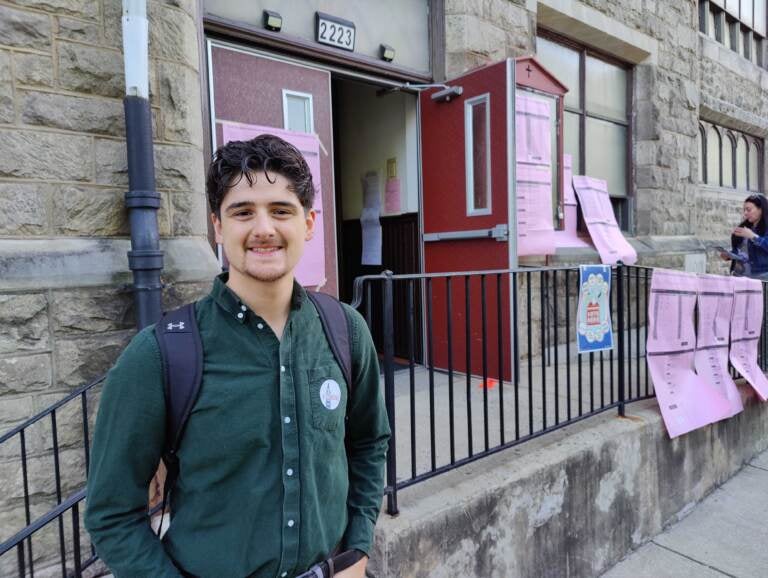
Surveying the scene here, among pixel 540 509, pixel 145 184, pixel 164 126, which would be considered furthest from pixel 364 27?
pixel 540 509

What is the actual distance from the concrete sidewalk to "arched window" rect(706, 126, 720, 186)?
20.7 ft

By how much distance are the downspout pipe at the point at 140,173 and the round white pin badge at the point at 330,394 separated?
6.14 feet

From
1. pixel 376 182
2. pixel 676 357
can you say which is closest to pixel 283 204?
pixel 676 357

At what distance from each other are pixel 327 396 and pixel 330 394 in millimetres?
12

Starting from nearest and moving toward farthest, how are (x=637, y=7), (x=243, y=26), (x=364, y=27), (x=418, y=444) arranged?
(x=418, y=444), (x=243, y=26), (x=364, y=27), (x=637, y=7)

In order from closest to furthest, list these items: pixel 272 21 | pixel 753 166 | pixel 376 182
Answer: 1. pixel 272 21
2. pixel 376 182
3. pixel 753 166

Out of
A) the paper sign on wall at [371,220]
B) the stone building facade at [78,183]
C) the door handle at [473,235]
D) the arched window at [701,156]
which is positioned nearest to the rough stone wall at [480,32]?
the paper sign on wall at [371,220]

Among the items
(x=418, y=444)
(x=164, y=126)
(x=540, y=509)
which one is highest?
(x=164, y=126)

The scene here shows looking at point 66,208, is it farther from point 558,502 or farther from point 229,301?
point 558,502

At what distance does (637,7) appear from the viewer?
6781 mm

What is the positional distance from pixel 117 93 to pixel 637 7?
6317mm

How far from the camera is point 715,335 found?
4.37 meters

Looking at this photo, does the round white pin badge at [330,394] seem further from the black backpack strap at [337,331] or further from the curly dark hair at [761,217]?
the curly dark hair at [761,217]

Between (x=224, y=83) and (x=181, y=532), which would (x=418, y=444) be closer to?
(x=181, y=532)
